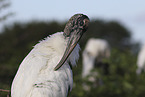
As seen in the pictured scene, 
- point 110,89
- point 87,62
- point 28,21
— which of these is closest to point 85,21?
point 110,89

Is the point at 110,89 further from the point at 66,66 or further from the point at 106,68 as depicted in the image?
the point at 66,66

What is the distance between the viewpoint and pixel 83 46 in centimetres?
1274

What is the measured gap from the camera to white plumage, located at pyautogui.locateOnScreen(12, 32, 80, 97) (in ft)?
8.28

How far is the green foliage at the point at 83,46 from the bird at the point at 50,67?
2.77 ft

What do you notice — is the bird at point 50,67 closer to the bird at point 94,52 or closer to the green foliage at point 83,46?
the green foliage at point 83,46

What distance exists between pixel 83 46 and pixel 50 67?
10104 millimetres

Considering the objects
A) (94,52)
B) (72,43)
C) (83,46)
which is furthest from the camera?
(83,46)

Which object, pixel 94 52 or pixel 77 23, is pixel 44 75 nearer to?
pixel 77 23

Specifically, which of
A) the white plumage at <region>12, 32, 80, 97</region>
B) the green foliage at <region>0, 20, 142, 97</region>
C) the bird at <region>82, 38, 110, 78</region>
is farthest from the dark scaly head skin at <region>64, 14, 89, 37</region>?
the bird at <region>82, 38, 110, 78</region>

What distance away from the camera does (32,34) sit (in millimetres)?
14180

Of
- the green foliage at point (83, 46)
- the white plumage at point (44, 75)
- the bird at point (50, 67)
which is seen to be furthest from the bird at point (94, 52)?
the white plumage at point (44, 75)

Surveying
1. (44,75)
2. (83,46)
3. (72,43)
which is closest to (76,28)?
(72,43)

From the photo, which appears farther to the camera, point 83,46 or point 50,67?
point 83,46

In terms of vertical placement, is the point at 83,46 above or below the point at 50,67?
below
